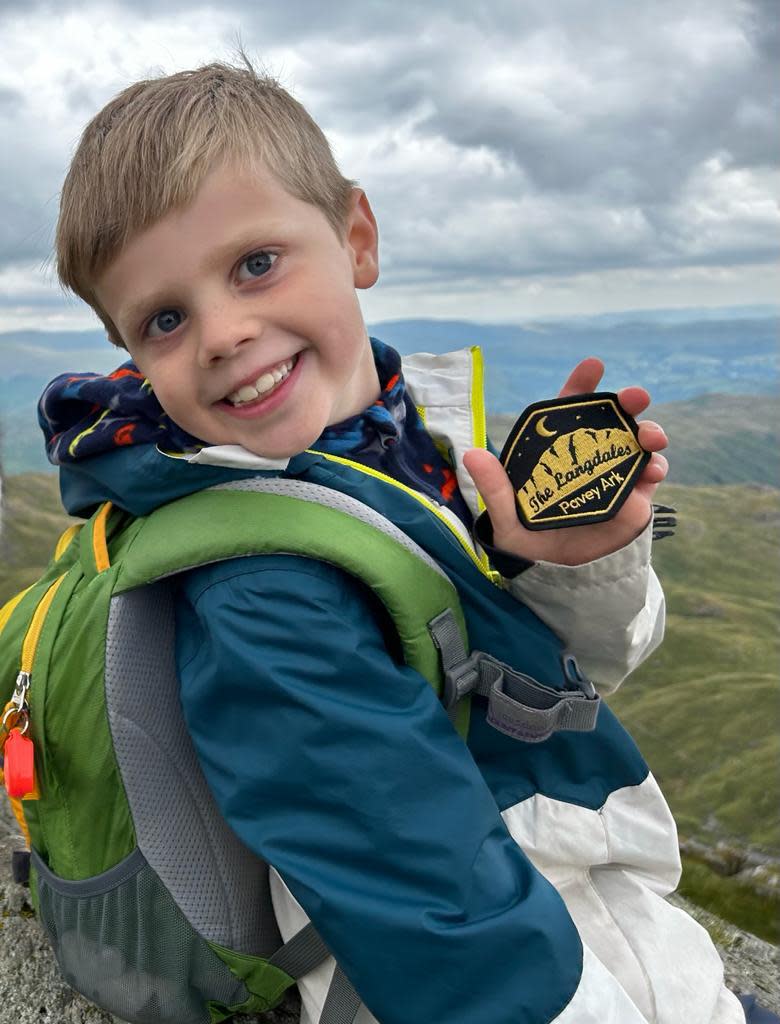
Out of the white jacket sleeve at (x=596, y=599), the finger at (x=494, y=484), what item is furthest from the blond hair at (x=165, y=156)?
the white jacket sleeve at (x=596, y=599)

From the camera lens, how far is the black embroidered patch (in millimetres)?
3807

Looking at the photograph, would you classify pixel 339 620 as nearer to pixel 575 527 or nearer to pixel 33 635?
pixel 575 527

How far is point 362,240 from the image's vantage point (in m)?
4.53

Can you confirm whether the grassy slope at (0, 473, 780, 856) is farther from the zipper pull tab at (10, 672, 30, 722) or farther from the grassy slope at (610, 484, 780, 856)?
the zipper pull tab at (10, 672, 30, 722)

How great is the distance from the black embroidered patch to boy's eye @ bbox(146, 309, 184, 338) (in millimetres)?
1522

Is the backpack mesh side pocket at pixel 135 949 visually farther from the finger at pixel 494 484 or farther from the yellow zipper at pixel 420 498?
the finger at pixel 494 484

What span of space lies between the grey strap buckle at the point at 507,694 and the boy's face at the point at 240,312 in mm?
1100

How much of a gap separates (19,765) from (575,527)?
260 centimetres

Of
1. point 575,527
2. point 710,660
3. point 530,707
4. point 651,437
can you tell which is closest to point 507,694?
point 530,707

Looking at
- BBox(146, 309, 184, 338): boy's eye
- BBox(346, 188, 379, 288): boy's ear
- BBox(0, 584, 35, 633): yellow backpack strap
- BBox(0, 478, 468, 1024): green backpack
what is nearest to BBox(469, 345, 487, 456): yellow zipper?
BBox(346, 188, 379, 288): boy's ear

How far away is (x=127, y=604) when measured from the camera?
372cm

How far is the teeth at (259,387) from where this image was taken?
3760mm

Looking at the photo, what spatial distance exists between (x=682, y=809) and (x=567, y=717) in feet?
275

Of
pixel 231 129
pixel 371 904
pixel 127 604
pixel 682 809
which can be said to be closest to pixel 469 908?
pixel 371 904
